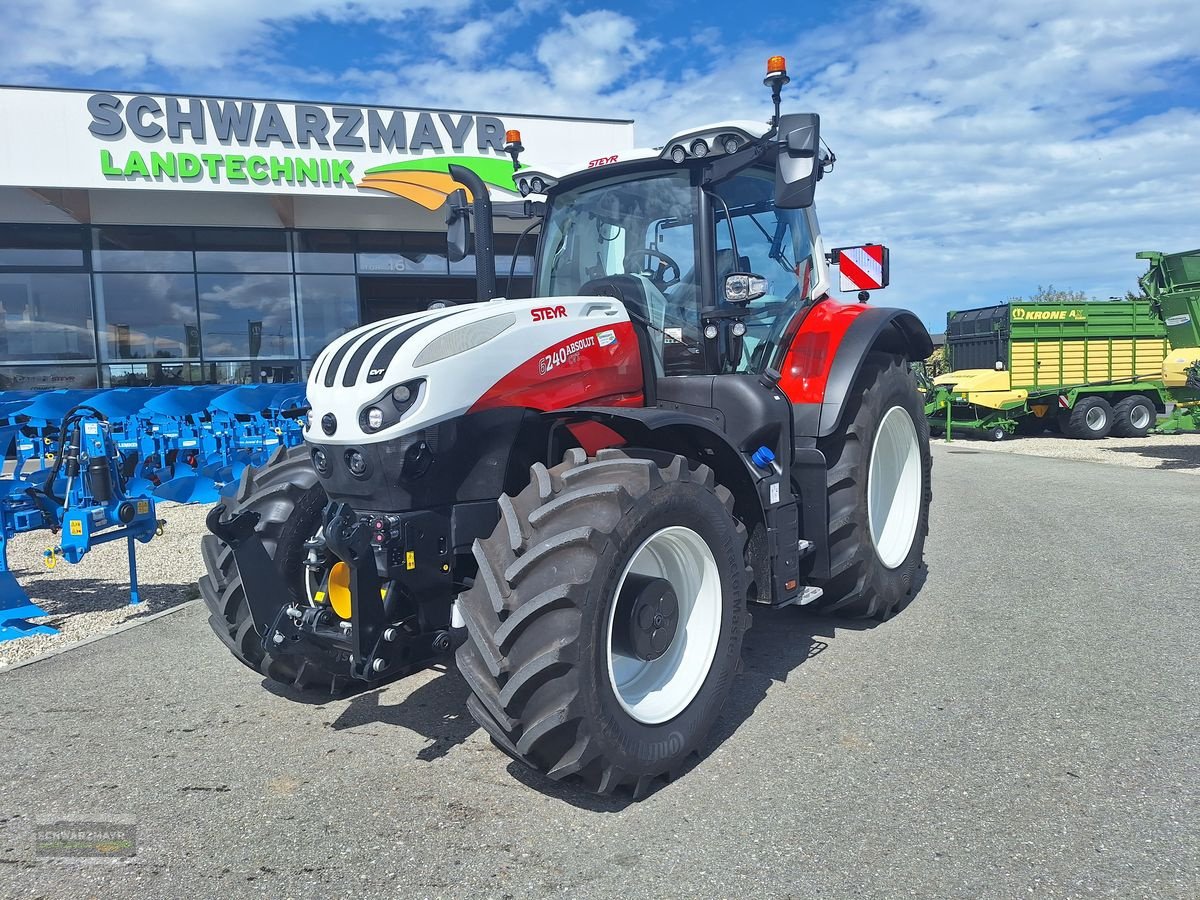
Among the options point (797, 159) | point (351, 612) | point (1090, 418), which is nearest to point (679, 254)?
point (797, 159)

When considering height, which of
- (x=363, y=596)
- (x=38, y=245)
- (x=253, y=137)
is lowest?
(x=363, y=596)

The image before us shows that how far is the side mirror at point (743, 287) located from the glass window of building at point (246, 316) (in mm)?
15092

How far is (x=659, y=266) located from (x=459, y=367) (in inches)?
56.4

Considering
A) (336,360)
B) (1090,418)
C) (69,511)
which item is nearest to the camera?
(336,360)

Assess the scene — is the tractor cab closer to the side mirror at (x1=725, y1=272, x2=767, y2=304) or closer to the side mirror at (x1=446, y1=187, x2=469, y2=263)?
the side mirror at (x1=725, y1=272, x2=767, y2=304)

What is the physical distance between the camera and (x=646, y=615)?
3.05m

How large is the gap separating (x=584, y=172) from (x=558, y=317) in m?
1.22

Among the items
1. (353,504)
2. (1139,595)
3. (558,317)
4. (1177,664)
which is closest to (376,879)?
(353,504)

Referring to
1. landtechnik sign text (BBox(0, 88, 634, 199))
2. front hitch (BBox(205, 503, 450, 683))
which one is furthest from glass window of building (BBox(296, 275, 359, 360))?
front hitch (BBox(205, 503, 450, 683))

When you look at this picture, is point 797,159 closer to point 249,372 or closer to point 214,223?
point 249,372

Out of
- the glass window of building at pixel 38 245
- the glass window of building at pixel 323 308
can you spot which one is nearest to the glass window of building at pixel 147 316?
the glass window of building at pixel 38 245

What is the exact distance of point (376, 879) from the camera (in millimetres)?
2486

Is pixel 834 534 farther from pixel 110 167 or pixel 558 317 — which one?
pixel 110 167

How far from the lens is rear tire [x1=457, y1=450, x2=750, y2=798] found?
2.61 m
